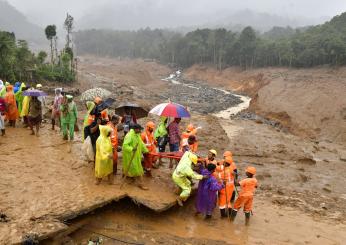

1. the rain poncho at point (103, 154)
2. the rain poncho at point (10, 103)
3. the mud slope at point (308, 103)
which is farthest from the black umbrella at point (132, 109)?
the mud slope at point (308, 103)

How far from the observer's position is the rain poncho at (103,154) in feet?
25.6

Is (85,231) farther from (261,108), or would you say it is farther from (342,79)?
(342,79)

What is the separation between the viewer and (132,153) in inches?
316

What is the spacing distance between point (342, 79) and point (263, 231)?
3300 cm

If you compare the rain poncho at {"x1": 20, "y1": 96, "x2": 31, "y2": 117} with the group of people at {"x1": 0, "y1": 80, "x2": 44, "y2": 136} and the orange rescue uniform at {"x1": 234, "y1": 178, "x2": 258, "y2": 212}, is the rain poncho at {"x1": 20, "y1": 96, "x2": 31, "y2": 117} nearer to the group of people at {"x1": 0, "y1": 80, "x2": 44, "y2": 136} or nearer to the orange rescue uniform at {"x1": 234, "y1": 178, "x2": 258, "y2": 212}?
the group of people at {"x1": 0, "y1": 80, "x2": 44, "y2": 136}

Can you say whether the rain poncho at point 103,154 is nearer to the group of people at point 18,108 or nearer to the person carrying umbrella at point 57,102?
the person carrying umbrella at point 57,102

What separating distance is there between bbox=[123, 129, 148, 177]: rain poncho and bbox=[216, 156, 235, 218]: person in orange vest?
72.0 inches

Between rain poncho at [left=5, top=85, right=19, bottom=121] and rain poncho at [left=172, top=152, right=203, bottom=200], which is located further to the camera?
rain poncho at [left=5, top=85, right=19, bottom=121]

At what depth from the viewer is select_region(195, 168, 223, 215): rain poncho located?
785 centimetres

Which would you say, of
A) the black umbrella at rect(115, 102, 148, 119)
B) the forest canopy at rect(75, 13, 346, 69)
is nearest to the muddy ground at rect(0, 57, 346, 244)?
the black umbrella at rect(115, 102, 148, 119)

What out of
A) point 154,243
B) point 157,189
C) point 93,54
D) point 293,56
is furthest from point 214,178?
point 93,54

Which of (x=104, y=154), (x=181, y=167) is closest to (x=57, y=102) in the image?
(x=104, y=154)

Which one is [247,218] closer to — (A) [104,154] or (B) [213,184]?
(B) [213,184]

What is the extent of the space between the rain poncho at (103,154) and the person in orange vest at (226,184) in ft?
8.07
